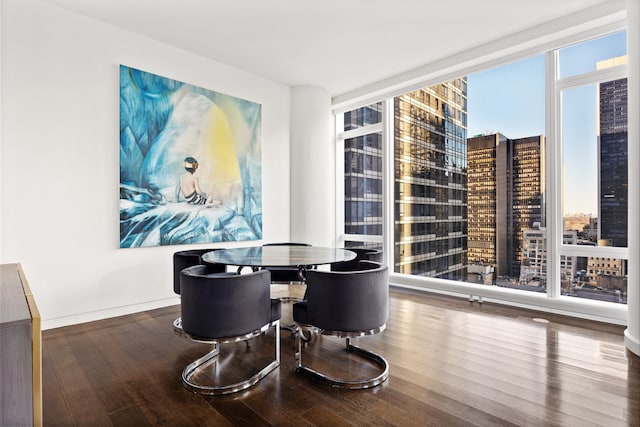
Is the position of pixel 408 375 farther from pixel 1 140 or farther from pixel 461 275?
pixel 1 140

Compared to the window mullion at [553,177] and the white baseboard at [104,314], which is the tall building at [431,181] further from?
the white baseboard at [104,314]

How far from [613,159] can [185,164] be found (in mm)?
4792

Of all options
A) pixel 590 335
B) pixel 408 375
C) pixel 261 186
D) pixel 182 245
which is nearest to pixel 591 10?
pixel 590 335

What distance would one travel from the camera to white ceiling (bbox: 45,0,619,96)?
141 inches

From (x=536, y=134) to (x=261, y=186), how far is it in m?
3.67

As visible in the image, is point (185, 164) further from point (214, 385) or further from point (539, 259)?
point (539, 259)

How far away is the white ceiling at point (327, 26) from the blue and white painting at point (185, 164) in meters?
0.57

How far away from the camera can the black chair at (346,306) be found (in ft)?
7.75

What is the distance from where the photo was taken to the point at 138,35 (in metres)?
4.16

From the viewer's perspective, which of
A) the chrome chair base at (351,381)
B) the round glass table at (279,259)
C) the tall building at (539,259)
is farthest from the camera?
the tall building at (539,259)

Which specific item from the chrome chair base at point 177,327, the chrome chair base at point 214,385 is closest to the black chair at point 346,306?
the chrome chair base at point 214,385

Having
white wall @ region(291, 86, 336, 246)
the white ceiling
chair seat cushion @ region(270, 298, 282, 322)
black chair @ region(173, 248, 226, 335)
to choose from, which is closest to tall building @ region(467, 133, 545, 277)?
the white ceiling

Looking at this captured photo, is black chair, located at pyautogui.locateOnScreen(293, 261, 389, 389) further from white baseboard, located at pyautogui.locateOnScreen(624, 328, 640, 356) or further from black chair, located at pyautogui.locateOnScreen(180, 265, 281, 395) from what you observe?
white baseboard, located at pyautogui.locateOnScreen(624, 328, 640, 356)

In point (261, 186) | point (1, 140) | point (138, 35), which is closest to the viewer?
point (1, 140)
